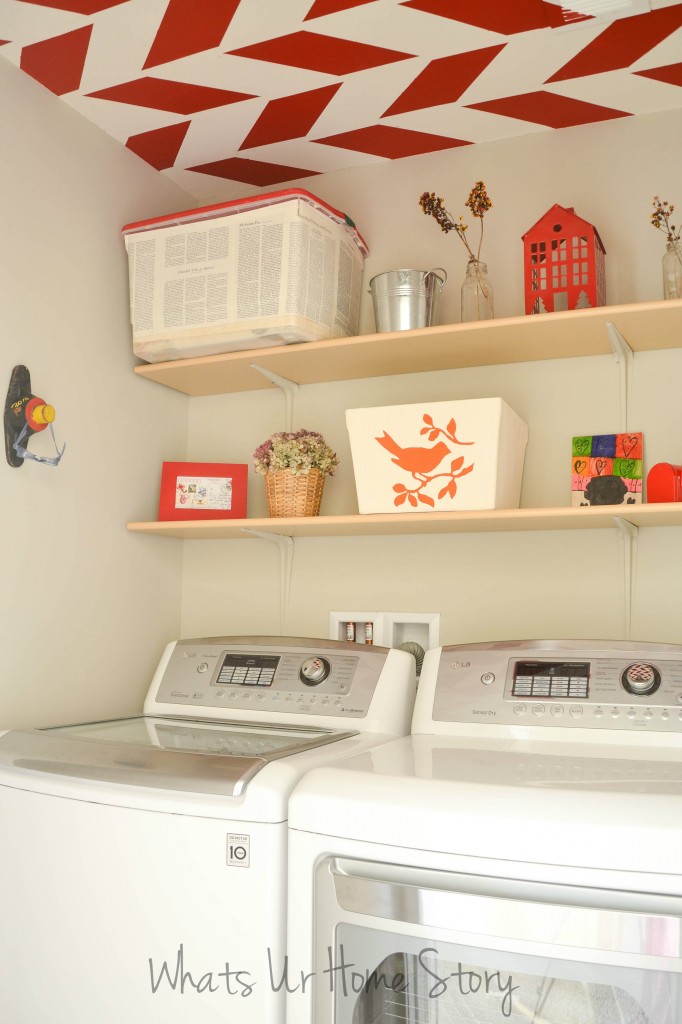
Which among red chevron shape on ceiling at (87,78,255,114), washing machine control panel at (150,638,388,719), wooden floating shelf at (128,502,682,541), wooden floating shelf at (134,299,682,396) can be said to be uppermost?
red chevron shape on ceiling at (87,78,255,114)

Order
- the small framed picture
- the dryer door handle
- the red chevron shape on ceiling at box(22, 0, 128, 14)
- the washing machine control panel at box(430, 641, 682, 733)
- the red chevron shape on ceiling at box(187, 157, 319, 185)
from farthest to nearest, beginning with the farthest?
the red chevron shape on ceiling at box(187, 157, 319, 185) < the small framed picture < the red chevron shape on ceiling at box(22, 0, 128, 14) < the washing machine control panel at box(430, 641, 682, 733) < the dryer door handle

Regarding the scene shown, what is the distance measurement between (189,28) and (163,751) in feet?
4.88

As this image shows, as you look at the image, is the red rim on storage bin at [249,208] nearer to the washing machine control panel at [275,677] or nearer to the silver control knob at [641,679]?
the washing machine control panel at [275,677]

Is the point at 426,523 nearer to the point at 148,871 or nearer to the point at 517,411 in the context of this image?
the point at 517,411

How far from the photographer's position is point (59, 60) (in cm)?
197

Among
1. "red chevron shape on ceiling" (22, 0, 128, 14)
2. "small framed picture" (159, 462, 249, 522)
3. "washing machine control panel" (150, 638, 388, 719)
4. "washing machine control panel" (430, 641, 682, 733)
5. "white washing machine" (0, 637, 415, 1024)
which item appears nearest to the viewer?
"white washing machine" (0, 637, 415, 1024)

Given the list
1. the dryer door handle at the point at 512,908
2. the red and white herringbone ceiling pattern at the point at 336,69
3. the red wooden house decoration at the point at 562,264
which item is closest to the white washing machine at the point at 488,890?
the dryer door handle at the point at 512,908

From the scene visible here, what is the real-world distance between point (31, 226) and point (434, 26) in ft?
3.30

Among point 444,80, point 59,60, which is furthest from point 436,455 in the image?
point 59,60

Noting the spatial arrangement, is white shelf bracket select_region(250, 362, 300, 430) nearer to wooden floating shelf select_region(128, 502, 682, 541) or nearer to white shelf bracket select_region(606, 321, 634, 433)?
wooden floating shelf select_region(128, 502, 682, 541)

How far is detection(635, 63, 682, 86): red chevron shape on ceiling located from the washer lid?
64.0 inches

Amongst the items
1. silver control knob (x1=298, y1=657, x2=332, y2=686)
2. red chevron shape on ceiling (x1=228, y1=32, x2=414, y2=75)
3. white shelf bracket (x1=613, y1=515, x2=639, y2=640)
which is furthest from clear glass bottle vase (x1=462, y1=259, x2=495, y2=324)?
silver control knob (x1=298, y1=657, x2=332, y2=686)

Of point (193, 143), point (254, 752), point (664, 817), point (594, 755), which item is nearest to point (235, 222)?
point (193, 143)

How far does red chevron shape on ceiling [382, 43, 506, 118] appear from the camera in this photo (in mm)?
1961
